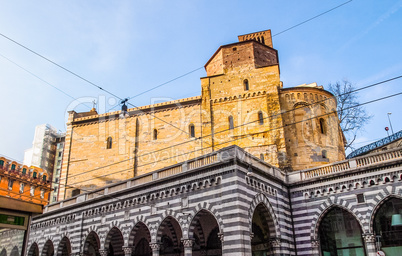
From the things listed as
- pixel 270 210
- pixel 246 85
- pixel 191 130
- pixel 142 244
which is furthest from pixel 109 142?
pixel 270 210

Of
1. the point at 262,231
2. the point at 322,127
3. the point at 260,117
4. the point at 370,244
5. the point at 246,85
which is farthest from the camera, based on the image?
the point at 246,85

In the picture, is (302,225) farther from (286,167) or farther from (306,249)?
(286,167)

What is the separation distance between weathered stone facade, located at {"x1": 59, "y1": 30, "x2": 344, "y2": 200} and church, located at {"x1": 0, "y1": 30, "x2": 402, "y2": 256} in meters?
0.10

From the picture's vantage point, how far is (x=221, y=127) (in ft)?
97.5

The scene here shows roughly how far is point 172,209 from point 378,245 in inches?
390

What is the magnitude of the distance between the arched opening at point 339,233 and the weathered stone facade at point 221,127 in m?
8.73

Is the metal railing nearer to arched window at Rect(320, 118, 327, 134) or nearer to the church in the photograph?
the church

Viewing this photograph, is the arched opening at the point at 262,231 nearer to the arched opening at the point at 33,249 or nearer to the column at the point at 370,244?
the column at the point at 370,244

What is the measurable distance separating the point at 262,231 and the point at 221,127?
12.3 meters

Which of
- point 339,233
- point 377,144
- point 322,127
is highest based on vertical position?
point 322,127

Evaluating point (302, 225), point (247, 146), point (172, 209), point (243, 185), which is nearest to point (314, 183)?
point (302, 225)

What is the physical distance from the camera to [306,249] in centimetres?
1798

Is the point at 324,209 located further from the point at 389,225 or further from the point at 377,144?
the point at 377,144

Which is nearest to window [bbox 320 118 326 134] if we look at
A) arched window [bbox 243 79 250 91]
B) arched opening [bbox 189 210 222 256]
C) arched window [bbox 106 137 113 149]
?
arched window [bbox 243 79 250 91]
